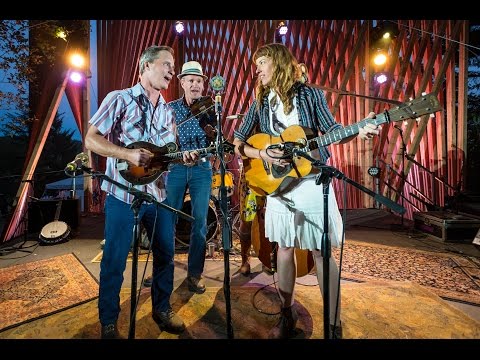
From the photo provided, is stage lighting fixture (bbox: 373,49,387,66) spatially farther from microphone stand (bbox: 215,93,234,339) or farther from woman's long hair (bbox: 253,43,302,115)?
microphone stand (bbox: 215,93,234,339)

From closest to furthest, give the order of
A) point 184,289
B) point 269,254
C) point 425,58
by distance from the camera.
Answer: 1. point 184,289
2. point 269,254
3. point 425,58

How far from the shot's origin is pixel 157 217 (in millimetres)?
2076

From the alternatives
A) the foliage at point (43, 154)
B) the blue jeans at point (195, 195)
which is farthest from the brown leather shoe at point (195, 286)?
the foliage at point (43, 154)

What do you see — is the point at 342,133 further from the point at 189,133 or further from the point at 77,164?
the point at 189,133

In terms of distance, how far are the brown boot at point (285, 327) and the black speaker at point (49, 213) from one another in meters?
4.88

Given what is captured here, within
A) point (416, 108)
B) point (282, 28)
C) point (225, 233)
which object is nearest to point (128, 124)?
point (225, 233)

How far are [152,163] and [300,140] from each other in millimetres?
1032

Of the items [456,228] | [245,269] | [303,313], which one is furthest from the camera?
[456,228]

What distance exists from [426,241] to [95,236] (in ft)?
19.1

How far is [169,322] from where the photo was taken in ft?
6.85

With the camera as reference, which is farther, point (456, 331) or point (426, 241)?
point (426, 241)
